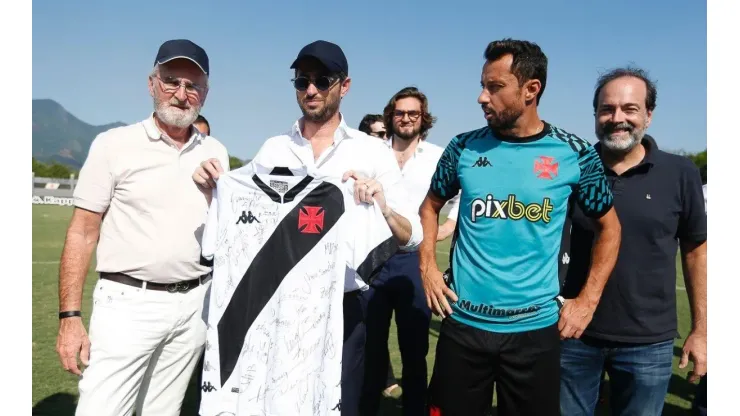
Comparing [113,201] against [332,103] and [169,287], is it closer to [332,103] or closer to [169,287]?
[169,287]

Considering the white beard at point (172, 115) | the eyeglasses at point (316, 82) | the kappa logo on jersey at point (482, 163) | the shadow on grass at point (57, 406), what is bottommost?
the shadow on grass at point (57, 406)

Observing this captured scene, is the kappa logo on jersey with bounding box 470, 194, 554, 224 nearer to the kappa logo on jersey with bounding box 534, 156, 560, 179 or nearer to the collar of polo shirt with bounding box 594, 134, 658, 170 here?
the kappa logo on jersey with bounding box 534, 156, 560, 179

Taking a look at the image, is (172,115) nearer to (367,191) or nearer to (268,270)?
(268,270)

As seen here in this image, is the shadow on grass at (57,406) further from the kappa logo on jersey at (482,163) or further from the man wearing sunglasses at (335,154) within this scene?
the kappa logo on jersey at (482,163)

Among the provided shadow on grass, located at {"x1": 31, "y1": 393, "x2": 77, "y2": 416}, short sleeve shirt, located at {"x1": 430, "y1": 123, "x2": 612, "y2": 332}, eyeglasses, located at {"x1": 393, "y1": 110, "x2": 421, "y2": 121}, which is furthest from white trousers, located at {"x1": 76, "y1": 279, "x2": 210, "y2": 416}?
eyeglasses, located at {"x1": 393, "y1": 110, "x2": 421, "y2": 121}

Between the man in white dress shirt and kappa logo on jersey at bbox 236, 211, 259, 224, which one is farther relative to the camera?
the man in white dress shirt

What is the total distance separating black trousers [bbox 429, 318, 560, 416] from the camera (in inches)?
112

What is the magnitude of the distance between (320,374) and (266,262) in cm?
64

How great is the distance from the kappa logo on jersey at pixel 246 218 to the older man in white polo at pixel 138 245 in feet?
1.39

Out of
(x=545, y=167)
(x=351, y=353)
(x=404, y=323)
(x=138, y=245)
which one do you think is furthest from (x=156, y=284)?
(x=545, y=167)

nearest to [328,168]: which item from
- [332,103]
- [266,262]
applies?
[332,103]

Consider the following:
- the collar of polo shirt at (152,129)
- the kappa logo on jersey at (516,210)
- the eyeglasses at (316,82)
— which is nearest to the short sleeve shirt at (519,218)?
the kappa logo on jersey at (516,210)

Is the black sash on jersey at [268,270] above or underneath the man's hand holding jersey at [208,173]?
underneath

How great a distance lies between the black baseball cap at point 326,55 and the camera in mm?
2879
